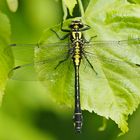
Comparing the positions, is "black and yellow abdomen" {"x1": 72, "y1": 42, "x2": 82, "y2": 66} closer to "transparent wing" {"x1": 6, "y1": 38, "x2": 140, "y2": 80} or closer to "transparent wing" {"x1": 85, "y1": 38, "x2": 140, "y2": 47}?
"transparent wing" {"x1": 6, "y1": 38, "x2": 140, "y2": 80}

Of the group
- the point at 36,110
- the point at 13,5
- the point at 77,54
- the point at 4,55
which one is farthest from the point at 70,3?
the point at 36,110

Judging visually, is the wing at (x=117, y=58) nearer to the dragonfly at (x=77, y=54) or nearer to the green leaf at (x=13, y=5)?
the dragonfly at (x=77, y=54)

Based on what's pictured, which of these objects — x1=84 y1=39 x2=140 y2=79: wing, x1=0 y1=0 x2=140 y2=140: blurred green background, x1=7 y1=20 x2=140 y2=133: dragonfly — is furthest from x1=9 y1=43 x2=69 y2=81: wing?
x1=0 y1=0 x2=140 y2=140: blurred green background

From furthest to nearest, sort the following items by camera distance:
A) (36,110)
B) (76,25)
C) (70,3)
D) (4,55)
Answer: (36,110) < (76,25) < (4,55) < (70,3)

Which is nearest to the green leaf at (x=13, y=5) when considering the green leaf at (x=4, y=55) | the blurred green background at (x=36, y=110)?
the green leaf at (x=4, y=55)

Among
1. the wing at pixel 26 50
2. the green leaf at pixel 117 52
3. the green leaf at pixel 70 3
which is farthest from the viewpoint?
the wing at pixel 26 50

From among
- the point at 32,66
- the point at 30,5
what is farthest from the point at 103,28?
the point at 30,5

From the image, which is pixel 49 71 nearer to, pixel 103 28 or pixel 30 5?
pixel 103 28

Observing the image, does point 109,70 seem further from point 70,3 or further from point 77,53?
point 70,3
